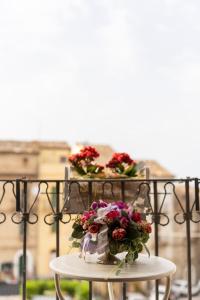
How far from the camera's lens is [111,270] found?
1.74 m

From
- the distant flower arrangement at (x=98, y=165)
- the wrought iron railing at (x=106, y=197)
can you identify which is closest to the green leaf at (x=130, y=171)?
the distant flower arrangement at (x=98, y=165)

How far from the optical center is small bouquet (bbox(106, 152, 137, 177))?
273cm

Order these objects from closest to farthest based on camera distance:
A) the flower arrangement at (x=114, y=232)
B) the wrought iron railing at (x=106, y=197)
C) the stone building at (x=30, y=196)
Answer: the flower arrangement at (x=114, y=232) → the wrought iron railing at (x=106, y=197) → the stone building at (x=30, y=196)

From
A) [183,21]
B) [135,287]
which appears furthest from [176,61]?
[135,287]

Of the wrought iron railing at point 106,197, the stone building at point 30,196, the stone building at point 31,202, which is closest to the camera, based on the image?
the wrought iron railing at point 106,197

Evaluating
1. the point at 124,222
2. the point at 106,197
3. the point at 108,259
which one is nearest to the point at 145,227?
the point at 124,222

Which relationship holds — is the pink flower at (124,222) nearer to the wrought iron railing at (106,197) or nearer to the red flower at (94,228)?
the red flower at (94,228)

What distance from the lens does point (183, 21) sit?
1360cm

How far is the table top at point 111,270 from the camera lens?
5.44ft

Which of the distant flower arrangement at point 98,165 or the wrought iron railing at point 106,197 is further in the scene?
the distant flower arrangement at point 98,165

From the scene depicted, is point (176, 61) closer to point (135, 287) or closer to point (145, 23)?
point (145, 23)

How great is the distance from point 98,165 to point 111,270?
1.07m

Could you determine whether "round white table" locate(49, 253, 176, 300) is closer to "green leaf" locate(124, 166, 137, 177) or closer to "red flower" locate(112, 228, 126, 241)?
"red flower" locate(112, 228, 126, 241)

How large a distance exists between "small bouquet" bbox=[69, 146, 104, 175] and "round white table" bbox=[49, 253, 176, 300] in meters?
0.80
